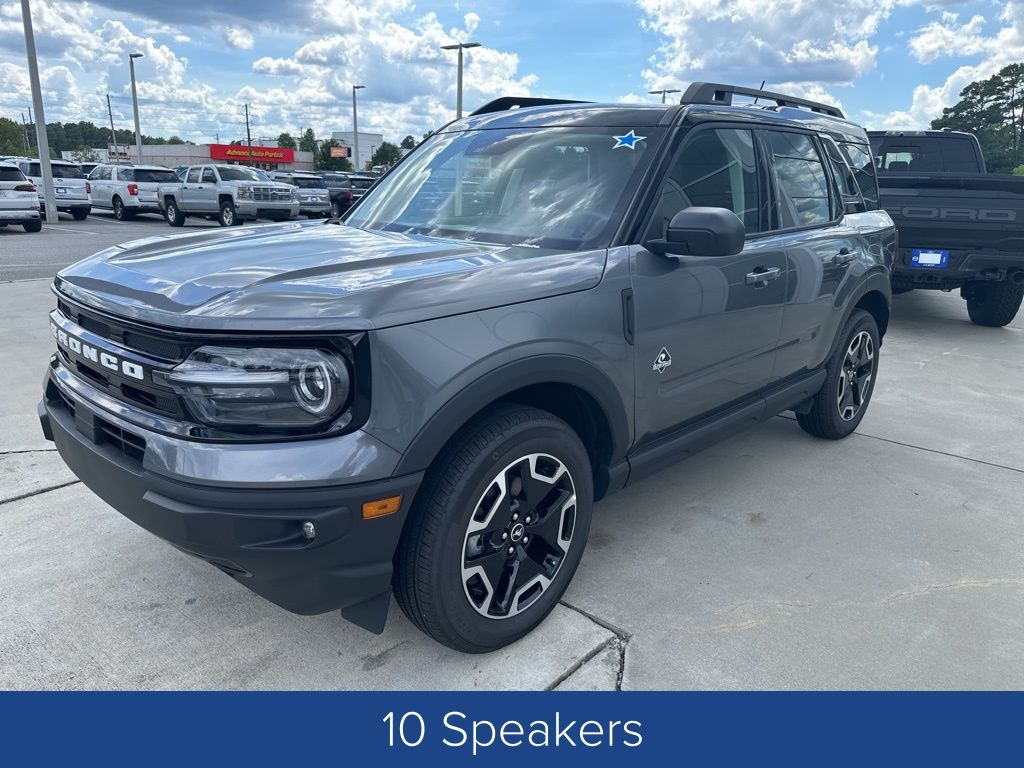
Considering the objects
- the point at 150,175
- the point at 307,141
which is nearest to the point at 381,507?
the point at 150,175

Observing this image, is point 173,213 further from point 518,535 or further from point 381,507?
point 381,507

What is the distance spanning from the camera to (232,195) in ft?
64.0

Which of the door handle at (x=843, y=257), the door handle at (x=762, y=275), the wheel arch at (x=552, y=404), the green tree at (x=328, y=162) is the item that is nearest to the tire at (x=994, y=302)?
the door handle at (x=843, y=257)

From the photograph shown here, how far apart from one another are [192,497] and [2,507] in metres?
2.17

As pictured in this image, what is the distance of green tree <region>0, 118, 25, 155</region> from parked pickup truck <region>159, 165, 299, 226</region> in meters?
98.0

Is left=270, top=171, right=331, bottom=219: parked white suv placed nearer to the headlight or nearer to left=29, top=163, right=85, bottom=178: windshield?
left=29, top=163, right=85, bottom=178: windshield

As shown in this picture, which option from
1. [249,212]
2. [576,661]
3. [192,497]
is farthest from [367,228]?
[249,212]

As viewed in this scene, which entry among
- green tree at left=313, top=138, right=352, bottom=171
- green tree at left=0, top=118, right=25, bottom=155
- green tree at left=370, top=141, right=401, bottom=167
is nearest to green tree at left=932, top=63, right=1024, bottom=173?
green tree at left=370, top=141, right=401, bottom=167

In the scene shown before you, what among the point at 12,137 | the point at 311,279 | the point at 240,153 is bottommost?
the point at 311,279

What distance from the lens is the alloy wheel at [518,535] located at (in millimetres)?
2441

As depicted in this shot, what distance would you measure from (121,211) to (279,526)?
25200mm

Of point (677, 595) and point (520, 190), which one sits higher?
point (520, 190)

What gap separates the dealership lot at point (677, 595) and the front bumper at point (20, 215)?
15529mm

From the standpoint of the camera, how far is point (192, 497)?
2.04m
